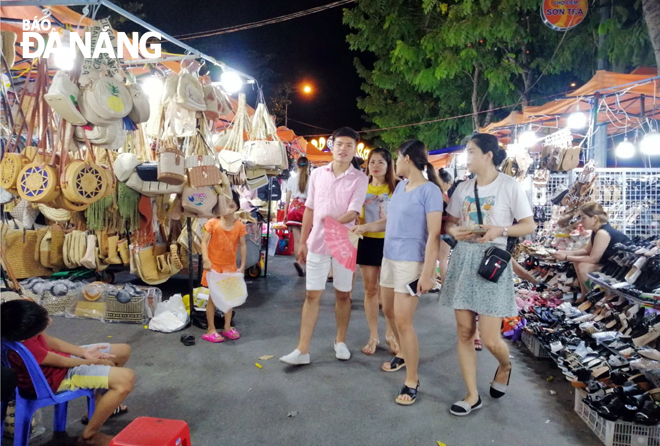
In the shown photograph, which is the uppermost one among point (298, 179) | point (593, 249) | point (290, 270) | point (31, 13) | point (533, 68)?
point (533, 68)

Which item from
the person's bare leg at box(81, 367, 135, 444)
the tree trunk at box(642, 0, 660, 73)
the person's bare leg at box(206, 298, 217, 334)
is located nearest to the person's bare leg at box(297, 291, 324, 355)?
the person's bare leg at box(206, 298, 217, 334)

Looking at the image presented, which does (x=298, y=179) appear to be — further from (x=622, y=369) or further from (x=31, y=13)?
(x=622, y=369)

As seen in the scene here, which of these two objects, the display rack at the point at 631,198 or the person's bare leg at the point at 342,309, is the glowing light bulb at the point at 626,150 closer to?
the display rack at the point at 631,198

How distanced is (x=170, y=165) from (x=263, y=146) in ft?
5.94

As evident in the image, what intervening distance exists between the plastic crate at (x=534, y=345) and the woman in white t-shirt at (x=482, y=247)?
1308mm

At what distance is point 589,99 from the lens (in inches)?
288

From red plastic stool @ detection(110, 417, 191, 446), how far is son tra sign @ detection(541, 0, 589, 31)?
8.61 meters

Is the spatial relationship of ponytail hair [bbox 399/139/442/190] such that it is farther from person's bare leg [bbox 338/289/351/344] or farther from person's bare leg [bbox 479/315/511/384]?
person's bare leg [bbox 338/289/351/344]

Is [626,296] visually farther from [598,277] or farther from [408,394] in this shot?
[408,394]

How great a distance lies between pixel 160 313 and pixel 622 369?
4.58m

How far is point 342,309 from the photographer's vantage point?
4.39m

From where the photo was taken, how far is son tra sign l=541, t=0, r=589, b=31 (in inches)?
310

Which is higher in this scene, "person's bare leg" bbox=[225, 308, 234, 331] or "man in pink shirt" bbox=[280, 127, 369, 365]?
"man in pink shirt" bbox=[280, 127, 369, 365]

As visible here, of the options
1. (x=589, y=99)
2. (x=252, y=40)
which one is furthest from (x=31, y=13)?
(x=252, y=40)
